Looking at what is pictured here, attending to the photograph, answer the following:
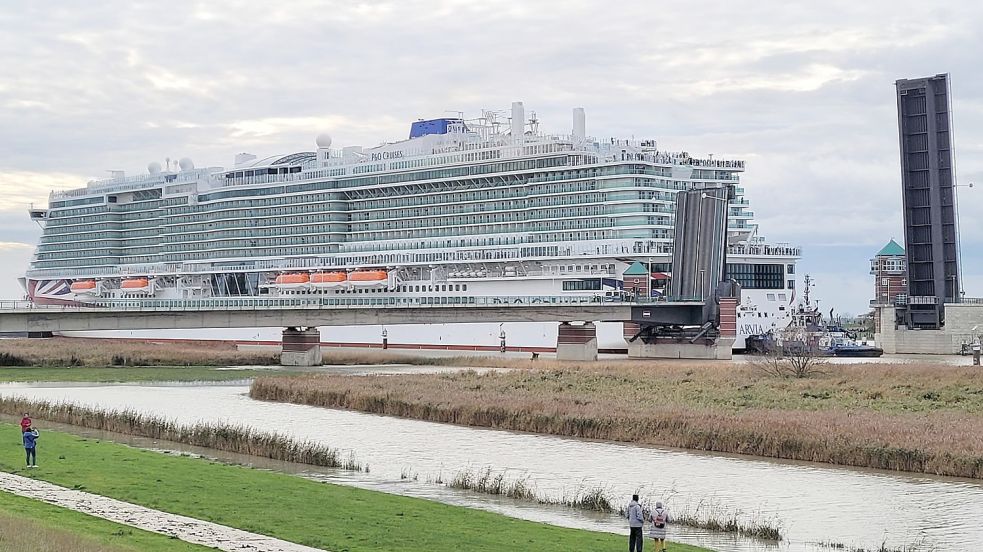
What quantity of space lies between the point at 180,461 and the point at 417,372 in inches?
1399

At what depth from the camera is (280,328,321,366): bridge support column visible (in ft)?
250

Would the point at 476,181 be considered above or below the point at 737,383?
above

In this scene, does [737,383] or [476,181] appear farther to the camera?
[476,181]

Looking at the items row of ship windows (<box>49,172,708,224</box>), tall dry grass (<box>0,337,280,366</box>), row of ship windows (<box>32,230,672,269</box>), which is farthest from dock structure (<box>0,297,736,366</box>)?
row of ship windows (<box>49,172,708,224</box>)

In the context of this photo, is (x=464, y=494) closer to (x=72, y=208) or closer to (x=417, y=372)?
(x=417, y=372)

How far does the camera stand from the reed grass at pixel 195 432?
1298 inches

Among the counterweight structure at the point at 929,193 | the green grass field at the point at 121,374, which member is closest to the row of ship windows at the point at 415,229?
the counterweight structure at the point at 929,193

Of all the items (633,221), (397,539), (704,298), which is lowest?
(397,539)

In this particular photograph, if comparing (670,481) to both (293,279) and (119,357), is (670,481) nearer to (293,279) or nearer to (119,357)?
(119,357)

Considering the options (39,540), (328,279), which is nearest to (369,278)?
(328,279)

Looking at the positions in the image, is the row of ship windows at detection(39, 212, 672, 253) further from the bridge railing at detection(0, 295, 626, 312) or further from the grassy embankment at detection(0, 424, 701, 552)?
the grassy embankment at detection(0, 424, 701, 552)

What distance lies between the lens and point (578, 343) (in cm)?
7775

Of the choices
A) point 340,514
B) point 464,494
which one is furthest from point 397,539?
point 464,494

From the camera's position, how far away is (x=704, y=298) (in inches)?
3130
